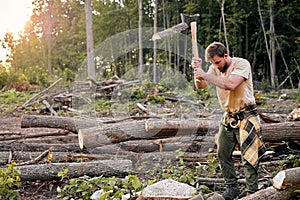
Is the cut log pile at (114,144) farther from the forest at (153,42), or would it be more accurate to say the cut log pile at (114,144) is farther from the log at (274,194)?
the forest at (153,42)

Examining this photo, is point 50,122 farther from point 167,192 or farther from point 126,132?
point 167,192

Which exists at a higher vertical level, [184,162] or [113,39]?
[113,39]

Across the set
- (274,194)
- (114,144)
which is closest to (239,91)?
(274,194)

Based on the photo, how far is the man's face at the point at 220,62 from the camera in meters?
3.88

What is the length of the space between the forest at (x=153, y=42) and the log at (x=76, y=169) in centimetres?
1209

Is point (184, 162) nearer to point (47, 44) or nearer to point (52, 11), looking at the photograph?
point (47, 44)

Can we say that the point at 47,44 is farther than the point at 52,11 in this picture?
No

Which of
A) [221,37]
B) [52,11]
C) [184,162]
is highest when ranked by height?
[52,11]

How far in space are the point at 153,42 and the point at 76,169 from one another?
19328 millimetres

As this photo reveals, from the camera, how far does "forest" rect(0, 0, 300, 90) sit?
69.6 ft

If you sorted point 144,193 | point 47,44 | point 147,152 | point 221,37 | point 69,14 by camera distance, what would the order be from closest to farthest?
1. point 144,193
2. point 147,152
3. point 221,37
4. point 47,44
5. point 69,14

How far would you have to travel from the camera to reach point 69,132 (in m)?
6.56

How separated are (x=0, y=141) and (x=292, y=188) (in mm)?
4486

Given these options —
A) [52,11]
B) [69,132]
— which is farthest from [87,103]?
[52,11]
